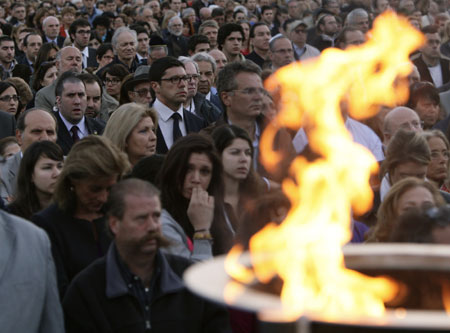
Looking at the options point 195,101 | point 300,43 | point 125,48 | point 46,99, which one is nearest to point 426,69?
point 300,43

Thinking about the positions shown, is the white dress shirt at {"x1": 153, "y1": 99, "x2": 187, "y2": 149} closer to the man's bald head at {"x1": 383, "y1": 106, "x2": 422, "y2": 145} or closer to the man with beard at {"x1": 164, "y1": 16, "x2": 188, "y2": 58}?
the man's bald head at {"x1": 383, "y1": 106, "x2": 422, "y2": 145}

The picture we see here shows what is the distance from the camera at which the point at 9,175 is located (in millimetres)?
6094

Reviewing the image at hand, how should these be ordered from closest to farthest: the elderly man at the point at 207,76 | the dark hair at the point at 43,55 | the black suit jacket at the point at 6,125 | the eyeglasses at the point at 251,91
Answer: the eyeglasses at the point at 251,91 < the black suit jacket at the point at 6,125 < the elderly man at the point at 207,76 < the dark hair at the point at 43,55

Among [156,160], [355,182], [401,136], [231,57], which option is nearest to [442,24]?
[231,57]

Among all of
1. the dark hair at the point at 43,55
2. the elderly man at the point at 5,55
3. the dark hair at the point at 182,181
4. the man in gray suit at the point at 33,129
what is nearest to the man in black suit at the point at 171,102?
the man in gray suit at the point at 33,129

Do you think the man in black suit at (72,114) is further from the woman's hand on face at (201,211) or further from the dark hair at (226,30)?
the dark hair at (226,30)

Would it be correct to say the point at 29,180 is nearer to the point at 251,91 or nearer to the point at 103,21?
the point at 251,91

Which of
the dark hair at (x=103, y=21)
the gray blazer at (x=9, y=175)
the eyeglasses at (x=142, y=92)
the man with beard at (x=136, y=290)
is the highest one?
the dark hair at (x=103, y=21)

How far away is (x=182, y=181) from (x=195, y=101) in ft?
13.7

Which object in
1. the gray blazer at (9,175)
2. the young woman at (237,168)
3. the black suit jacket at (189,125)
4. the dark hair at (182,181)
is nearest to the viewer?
the dark hair at (182,181)

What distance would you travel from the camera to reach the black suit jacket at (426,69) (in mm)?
10441

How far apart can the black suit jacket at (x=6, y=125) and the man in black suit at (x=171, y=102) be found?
58.6 inches

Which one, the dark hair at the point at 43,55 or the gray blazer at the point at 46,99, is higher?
the dark hair at the point at 43,55

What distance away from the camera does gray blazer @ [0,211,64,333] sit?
3.70m
